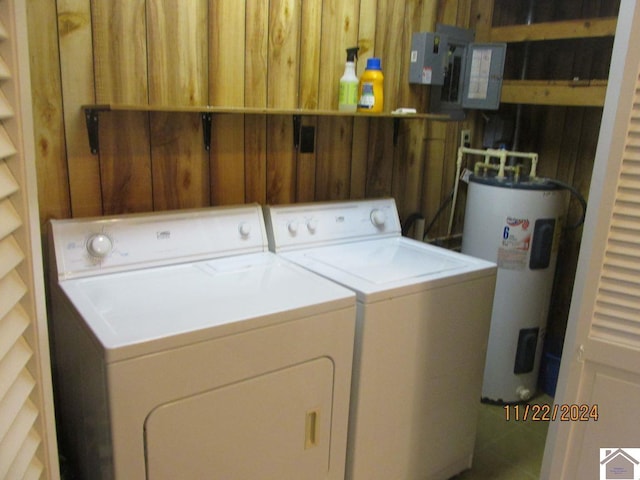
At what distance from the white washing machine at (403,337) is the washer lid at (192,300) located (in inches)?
5.8

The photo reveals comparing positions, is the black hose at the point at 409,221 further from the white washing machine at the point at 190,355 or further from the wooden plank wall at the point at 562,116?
the white washing machine at the point at 190,355

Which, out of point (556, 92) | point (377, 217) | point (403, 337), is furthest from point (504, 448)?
point (556, 92)

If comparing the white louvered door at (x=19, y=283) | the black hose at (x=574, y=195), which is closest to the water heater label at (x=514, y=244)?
the black hose at (x=574, y=195)

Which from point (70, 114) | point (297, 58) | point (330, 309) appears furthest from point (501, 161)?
point (70, 114)

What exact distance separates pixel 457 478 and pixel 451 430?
28 cm

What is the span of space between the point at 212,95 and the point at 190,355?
1.01m

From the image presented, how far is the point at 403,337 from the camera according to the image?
169 centimetres

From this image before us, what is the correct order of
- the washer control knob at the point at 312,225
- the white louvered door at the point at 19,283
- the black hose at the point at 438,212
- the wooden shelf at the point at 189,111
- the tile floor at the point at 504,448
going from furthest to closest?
the black hose at the point at 438,212 → the tile floor at the point at 504,448 → the washer control knob at the point at 312,225 → the wooden shelf at the point at 189,111 → the white louvered door at the point at 19,283

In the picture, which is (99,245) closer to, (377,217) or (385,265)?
(385,265)

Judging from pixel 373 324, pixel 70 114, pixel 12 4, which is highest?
pixel 12 4

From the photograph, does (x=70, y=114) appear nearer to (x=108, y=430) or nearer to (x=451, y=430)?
(x=108, y=430)

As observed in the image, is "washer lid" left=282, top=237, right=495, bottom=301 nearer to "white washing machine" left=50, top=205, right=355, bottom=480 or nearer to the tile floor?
"white washing machine" left=50, top=205, right=355, bottom=480

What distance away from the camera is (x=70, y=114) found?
5.34ft

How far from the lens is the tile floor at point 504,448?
2.17 m
